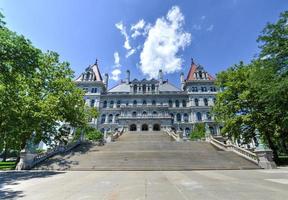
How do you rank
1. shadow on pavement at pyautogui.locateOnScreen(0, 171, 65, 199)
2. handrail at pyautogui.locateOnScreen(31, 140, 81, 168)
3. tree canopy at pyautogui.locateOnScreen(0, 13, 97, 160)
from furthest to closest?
handrail at pyautogui.locateOnScreen(31, 140, 81, 168) < tree canopy at pyautogui.locateOnScreen(0, 13, 97, 160) < shadow on pavement at pyautogui.locateOnScreen(0, 171, 65, 199)

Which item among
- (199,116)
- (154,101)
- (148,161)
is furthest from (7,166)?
(199,116)

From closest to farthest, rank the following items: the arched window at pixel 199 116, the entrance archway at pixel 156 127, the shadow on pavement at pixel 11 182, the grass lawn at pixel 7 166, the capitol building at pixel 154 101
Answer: the shadow on pavement at pixel 11 182 → the grass lawn at pixel 7 166 → the entrance archway at pixel 156 127 → the capitol building at pixel 154 101 → the arched window at pixel 199 116

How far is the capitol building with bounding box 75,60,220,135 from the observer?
5328 cm

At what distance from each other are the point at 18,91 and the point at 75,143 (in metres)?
9.86

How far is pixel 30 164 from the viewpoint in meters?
17.9

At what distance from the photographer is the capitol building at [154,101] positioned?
53281 mm

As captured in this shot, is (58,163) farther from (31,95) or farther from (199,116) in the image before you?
(199,116)

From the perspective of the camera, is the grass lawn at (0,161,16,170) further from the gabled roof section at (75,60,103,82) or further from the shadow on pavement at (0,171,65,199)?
the gabled roof section at (75,60,103,82)

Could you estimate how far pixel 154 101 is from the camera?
5788cm

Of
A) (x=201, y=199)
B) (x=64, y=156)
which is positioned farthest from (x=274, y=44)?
(x=64, y=156)

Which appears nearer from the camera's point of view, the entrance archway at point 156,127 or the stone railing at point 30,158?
the stone railing at point 30,158

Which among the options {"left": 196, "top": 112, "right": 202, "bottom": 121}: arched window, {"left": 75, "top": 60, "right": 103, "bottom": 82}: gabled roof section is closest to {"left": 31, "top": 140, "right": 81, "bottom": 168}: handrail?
{"left": 75, "top": 60, "right": 103, "bottom": 82}: gabled roof section

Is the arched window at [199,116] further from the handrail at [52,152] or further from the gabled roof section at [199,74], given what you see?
the handrail at [52,152]

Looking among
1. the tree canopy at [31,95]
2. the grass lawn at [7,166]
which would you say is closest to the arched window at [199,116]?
the tree canopy at [31,95]
